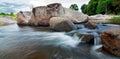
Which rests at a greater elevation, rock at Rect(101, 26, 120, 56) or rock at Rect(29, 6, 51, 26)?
rock at Rect(29, 6, 51, 26)

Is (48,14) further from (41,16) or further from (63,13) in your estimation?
(63,13)

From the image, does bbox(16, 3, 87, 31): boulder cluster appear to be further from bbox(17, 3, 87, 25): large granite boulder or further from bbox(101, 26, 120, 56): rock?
bbox(101, 26, 120, 56): rock

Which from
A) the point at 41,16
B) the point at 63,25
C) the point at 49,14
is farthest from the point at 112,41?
the point at 41,16

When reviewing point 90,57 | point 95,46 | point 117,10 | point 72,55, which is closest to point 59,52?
point 72,55

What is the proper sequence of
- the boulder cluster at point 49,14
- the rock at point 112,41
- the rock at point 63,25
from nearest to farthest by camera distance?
the rock at point 112,41 → the rock at point 63,25 → the boulder cluster at point 49,14

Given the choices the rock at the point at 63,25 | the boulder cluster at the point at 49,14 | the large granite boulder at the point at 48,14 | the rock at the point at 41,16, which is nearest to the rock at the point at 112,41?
the rock at the point at 63,25

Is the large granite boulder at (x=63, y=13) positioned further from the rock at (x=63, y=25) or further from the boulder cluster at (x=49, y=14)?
the rock at (x=63, y=25)

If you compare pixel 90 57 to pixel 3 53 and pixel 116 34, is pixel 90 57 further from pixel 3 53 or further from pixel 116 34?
pixel 3 53

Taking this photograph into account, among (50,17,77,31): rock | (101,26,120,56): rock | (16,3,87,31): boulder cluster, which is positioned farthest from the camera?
(16,3,87,31): boulder cluster

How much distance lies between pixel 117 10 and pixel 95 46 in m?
26.7

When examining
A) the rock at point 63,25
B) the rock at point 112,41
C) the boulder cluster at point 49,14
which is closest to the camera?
the rock at point 112,41

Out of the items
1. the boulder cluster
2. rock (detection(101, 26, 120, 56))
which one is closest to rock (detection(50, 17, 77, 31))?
the boulder cluster

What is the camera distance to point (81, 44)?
21.6 ft

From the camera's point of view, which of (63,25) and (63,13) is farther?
(63,13)
